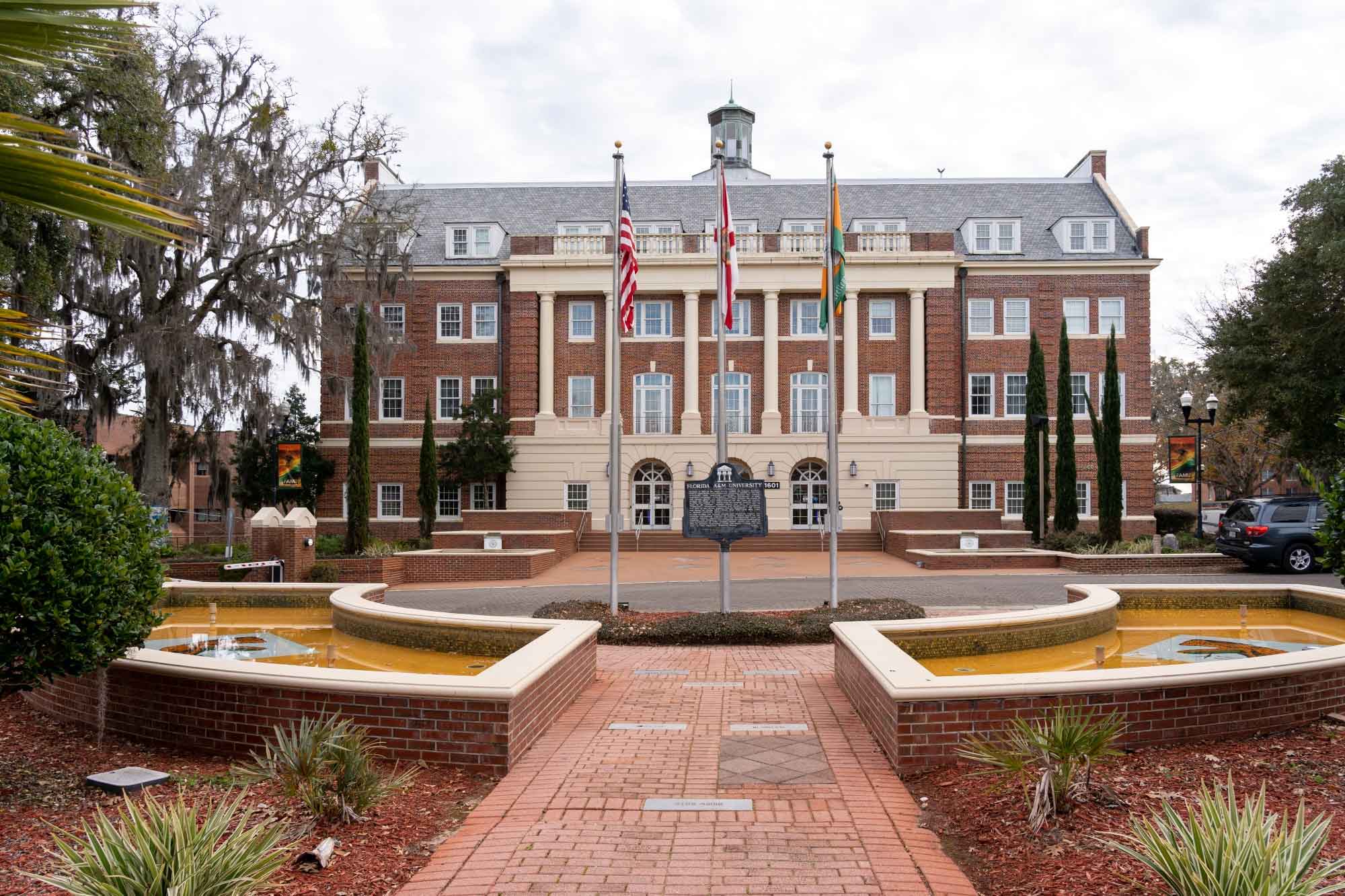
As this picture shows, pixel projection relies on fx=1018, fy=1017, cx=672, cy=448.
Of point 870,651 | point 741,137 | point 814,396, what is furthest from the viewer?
point 741,137

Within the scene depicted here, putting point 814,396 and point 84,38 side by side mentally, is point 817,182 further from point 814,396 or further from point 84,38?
point 84,38

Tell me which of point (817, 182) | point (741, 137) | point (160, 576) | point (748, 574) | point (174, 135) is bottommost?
point (748, 574)

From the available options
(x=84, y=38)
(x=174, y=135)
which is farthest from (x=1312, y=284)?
(x=84, y=38)

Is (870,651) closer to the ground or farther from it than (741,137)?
closer to the ground

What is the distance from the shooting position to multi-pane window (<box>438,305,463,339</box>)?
39406 millimetres

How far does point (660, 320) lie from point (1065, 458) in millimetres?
15531

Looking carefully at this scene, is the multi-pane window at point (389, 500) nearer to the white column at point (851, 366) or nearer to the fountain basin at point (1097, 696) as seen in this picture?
the white column at point (851, 366)

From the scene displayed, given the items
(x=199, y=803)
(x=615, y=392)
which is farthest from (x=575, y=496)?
(x=199, y=803)

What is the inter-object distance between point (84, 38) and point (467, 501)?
36.5m

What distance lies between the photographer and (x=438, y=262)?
4019cm

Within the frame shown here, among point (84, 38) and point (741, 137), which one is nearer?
point (84, 38)

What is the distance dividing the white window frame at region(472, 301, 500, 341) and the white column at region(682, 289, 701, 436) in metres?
7.34

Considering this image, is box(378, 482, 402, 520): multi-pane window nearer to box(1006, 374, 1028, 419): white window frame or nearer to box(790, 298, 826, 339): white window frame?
box(790, 298, 826, 339): white window frame

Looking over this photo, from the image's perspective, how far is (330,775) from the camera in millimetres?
5754
